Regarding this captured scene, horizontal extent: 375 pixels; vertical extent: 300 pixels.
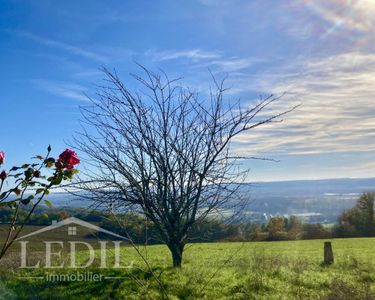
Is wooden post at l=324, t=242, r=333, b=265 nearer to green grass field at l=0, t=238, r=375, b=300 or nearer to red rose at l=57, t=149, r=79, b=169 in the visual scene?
green grass field at l=0, t=238, r=375, b=300

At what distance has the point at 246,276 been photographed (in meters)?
9.41

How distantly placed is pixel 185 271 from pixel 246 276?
1408 mm

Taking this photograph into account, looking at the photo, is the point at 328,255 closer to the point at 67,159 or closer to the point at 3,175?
the point at 67,159

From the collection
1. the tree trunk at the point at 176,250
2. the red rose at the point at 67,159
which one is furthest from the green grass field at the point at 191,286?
the red rose at the point at 67,159

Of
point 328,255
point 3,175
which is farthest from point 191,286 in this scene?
point 328,255

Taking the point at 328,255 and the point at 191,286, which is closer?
the point at 191,286

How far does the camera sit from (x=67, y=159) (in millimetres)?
3709

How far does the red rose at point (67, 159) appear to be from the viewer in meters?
3.70

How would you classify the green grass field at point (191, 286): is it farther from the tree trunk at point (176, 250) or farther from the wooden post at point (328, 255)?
the wooden post at point (328, 255)

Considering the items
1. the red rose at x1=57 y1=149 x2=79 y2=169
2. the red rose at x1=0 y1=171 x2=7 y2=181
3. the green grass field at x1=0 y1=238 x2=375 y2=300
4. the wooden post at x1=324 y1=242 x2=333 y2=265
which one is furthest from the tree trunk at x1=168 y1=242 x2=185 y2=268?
the wooden post at x1=324 y1=242 x2=333 y2=265

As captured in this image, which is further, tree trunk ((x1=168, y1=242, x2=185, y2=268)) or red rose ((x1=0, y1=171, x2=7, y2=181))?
tree trunk ((x1=168, y1=242, x2=185, y2=268))

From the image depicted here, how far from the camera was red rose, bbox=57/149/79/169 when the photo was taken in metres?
3.70

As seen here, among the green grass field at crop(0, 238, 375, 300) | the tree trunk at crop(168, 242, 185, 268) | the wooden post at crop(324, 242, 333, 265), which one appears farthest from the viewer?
the wooden post at crop(324, 242, 333, 265)

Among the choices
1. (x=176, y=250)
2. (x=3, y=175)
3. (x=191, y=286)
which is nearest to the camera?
(x=3, y=175)
